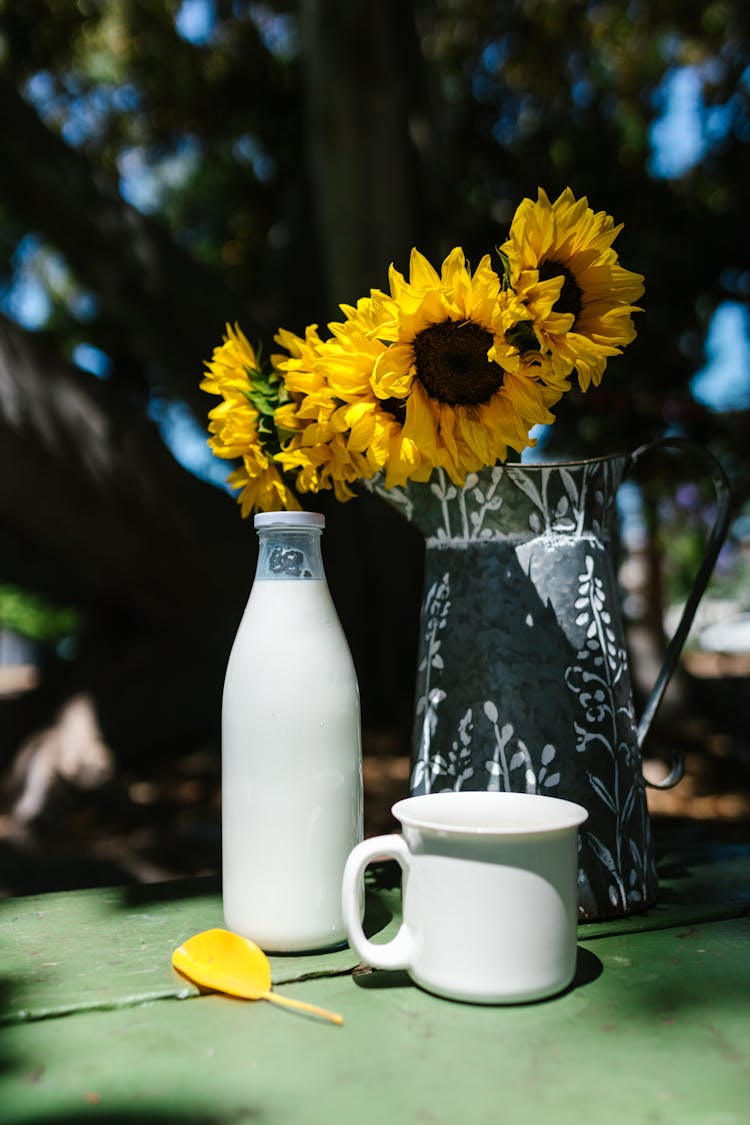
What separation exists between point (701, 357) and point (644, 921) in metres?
4.70

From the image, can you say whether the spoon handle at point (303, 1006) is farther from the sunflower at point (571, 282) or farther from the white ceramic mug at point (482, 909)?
the sunflower at point (571, 282)

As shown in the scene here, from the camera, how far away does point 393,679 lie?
4.38m

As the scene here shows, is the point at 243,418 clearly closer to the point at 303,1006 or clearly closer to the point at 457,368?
the point at 457,368

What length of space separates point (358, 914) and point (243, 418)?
0.45 m

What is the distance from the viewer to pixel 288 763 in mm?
749

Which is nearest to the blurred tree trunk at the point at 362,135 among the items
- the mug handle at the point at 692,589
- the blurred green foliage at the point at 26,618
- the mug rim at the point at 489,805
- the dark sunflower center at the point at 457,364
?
the mug handle at the point at 692,589

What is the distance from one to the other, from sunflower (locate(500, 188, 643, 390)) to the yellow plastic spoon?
1.68ft

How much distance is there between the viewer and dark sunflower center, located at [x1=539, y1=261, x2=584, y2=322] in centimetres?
77

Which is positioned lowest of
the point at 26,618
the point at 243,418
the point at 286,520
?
the point at 286,520

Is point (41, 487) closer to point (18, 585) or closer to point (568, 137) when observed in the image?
point (18, 585)

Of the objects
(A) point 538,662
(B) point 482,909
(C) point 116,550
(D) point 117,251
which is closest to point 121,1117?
(B) point 482,909

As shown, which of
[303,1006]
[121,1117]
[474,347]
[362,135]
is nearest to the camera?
[121,1117]

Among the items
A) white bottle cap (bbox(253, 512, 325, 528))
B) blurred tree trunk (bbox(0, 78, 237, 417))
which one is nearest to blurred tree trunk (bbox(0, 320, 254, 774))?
blurred tree trunk (bbox(0, 78, 237, 417))

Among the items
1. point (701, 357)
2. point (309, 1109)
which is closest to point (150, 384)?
point (701, 357)
